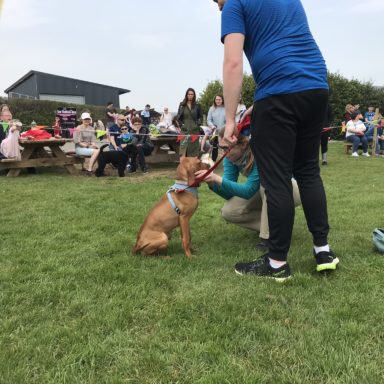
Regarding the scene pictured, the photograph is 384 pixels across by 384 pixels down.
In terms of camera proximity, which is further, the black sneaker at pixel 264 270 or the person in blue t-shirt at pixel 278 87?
the black sneaker at pixel 264 270

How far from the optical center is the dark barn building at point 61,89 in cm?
4203

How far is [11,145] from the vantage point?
9.28m

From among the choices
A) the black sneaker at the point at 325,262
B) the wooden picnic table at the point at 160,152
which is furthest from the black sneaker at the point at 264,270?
Answer: the wooden picnic table at the point at 160,152

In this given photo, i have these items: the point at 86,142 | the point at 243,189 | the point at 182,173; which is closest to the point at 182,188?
the point at 182,173

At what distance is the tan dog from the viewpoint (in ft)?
12.0

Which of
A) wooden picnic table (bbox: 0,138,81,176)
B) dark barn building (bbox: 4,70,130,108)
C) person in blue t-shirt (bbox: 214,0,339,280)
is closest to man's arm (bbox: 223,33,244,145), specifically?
person in blue t-shirt (bbox: 214,0,339,280)

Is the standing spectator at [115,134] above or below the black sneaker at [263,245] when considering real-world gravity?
above

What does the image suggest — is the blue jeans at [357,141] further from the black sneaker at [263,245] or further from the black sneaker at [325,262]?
the black sneaker at [325,262]

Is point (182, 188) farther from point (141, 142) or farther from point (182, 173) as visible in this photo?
point (141, 142)

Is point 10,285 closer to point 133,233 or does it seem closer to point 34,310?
point 34,310

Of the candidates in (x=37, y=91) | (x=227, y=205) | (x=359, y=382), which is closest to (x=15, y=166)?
(x=227, y=205)

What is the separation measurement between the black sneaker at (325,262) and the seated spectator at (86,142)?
7.58 m

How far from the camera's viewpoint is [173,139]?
10836 mm

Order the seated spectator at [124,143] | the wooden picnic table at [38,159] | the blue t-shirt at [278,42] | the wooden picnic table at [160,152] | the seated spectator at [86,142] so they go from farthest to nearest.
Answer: the wooden picnic table at [160,152] < the seated spectator at [124,143] < the seated spectator at [86,142] < the wooden picnic table at [38,159] < the blue t-shirt at [278,42]
